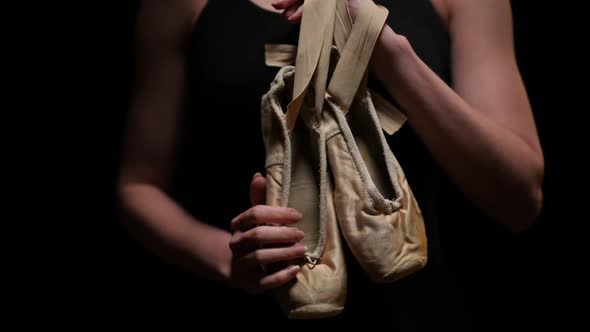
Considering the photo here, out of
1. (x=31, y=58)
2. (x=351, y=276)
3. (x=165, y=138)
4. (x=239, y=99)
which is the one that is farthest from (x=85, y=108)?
(x=351, y=276)

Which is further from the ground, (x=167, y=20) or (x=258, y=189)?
(x=167, y=20)

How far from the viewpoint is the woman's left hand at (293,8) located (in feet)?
Result: 2.21

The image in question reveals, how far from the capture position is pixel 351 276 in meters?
0.69

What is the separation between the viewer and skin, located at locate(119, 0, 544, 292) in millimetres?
664

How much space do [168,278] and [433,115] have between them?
0.51 m

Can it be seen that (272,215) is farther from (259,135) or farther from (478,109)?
(478,109)

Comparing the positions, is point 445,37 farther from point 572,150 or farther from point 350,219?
point 572,150

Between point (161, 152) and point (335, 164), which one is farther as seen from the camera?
point (161, 152)

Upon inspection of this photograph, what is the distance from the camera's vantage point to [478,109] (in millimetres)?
719

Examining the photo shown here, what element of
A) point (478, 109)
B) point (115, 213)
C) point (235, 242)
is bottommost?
point (115, 213)

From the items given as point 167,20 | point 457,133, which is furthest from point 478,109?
point 167,20

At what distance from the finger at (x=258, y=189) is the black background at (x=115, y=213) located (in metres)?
0.34

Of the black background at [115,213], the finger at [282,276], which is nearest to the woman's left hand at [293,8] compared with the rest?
the finger at [282,276]

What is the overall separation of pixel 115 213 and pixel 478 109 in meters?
0.51
